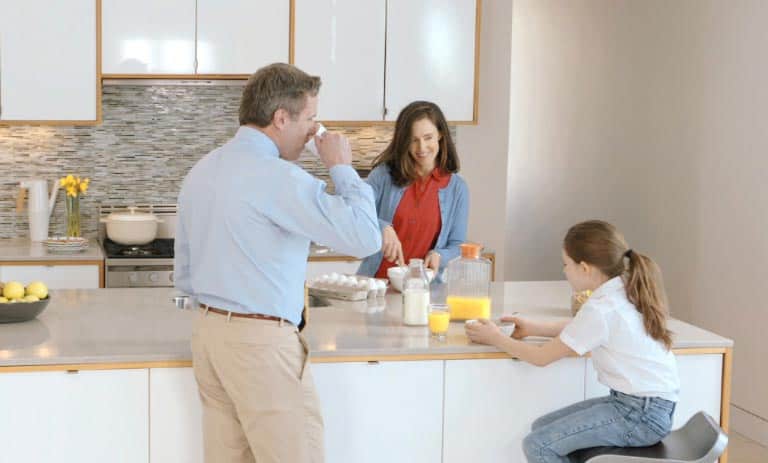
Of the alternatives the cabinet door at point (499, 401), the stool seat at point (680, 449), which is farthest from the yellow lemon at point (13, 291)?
the stool seat at point (680, 449)

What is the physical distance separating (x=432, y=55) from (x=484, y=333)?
105 inches

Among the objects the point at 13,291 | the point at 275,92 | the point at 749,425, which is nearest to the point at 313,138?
the point at 275,92

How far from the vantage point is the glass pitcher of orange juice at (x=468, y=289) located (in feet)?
10.2

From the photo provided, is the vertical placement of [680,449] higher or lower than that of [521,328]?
lower

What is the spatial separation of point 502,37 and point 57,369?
3411mm

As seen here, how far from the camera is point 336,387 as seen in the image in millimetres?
2773

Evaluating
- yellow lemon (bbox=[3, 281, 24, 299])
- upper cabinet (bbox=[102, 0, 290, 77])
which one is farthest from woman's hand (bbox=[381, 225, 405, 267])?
upper cabinet (bbox=[102, 0, 290, 77])

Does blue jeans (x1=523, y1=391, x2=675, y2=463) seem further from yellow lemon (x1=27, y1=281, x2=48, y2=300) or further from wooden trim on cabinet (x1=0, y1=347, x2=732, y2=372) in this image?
yellow lemon (x1=27, y1=281, x2=48, y2=300)

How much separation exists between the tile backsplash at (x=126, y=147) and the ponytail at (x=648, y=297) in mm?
2942

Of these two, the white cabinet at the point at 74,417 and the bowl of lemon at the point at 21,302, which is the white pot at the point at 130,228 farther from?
the white cabinet at the point at 74,417

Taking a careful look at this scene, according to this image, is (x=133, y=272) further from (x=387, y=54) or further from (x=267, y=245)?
(x=267, y=245)

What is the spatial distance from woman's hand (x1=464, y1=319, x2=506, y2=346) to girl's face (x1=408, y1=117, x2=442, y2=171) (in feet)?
3.21

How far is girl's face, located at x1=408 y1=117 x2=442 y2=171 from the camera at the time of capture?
364cm

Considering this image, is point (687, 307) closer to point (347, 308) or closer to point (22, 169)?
point (347, 308)
